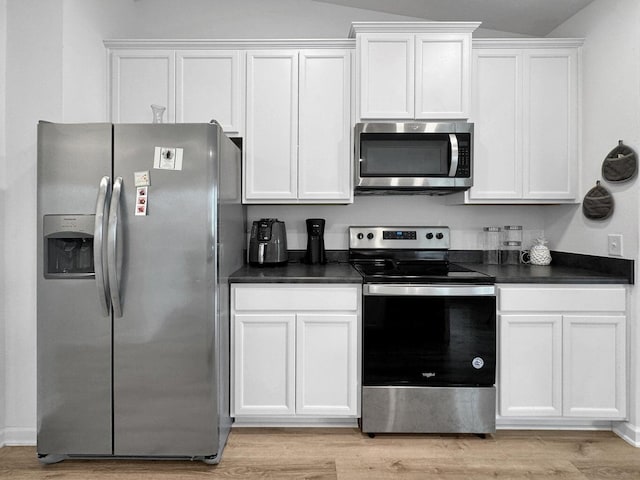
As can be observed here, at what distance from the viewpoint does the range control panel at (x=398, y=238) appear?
307cm

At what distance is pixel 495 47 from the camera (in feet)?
9.08

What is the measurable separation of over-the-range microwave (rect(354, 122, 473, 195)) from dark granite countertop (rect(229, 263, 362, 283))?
558 mm

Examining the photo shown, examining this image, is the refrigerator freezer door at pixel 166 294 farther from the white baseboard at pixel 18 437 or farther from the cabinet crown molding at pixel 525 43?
the cabinet crown molding at pixel 525 43

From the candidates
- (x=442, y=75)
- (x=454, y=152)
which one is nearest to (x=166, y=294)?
(x=454, y=152)

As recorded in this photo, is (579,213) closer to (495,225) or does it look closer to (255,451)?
(495,225)

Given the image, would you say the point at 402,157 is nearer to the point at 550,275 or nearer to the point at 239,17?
the point at 550,275

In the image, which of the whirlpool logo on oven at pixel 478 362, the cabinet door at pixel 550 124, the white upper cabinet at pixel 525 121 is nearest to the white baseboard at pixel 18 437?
the whirlpool logo on oven at pixel 478 362

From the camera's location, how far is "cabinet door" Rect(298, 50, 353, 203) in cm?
275

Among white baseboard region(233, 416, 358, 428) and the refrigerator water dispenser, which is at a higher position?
Answer: the refrigerator water dispenser

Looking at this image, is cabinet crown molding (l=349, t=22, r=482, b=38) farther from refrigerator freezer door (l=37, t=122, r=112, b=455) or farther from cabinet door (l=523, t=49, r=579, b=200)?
refrigerator freezer door (l=37, t=122, r=112, b=455)

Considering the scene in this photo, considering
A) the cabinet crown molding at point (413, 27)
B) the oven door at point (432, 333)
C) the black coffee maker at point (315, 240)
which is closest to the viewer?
the oven door at point (432, 333)

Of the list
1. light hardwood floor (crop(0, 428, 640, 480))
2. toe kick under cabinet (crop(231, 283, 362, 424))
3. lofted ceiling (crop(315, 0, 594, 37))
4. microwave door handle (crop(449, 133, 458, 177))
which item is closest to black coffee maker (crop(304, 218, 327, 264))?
toe kick under cabinet (crop(231, 283, 362, 424))

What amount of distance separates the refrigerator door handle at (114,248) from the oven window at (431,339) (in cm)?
126

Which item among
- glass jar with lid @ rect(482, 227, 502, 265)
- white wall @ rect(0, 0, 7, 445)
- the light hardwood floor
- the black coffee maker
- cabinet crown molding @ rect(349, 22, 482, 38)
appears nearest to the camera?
the light hardwood floor
